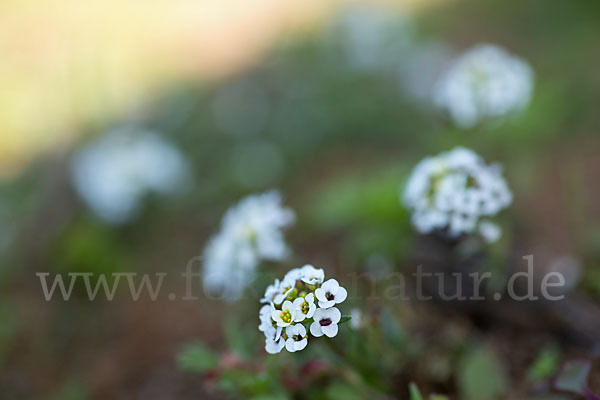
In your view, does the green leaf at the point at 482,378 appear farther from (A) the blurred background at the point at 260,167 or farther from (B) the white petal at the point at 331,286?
(B) the white petal at the point at 331,286

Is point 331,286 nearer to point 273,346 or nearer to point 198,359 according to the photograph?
point 273,346

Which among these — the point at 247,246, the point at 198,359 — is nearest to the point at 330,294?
the point at 198,359

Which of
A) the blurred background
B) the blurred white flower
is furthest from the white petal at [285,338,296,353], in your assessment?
the blurred white flower

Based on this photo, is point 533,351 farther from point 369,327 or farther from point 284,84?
point 284,84

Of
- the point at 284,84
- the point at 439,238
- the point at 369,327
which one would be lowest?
the point at 369,327

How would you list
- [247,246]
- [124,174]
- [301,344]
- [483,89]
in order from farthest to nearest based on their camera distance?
1. [124,174]
2. [483,89]
3. [247,246]
4. [301,344]

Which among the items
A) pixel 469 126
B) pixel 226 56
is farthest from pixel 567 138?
pixel 226 56

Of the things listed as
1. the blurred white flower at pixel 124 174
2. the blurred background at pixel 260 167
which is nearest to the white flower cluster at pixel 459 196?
the blurred background at pixel 260 167
